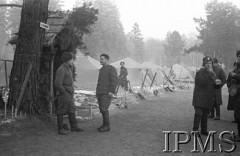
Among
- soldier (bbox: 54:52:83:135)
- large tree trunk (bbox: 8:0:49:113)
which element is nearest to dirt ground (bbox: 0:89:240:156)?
soldier (bbox: 54:52:83:135)

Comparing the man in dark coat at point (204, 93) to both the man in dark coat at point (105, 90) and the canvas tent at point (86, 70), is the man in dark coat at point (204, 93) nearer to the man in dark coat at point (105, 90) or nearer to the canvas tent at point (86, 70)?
the man in dark coat at point (105, 90)

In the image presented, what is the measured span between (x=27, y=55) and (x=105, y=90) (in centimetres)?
220

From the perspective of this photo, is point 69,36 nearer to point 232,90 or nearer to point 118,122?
point 118,122

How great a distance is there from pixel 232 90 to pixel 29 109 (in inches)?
192

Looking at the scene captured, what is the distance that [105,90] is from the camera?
20.8ft

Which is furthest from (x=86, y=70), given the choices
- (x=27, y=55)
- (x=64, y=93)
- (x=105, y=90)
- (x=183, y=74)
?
(x=183, y=74)

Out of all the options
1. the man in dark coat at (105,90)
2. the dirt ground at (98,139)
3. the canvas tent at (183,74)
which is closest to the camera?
the dirt ground at (98,139)

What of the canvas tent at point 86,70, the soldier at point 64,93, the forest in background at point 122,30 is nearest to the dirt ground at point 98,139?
the soldier at point 64,93

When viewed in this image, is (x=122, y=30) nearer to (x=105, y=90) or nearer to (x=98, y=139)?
(x=105, y=90)

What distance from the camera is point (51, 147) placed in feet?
15.6

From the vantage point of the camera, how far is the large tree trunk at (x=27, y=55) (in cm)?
650

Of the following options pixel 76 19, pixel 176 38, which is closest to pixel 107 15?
pixel 176 38

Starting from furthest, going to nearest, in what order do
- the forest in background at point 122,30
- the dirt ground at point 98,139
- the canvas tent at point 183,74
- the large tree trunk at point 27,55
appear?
the forest in background at point 122,30 → the canvas tent at point 183,74 → the large tree trunk at point 27,55 → the dirt ground at point 98,139

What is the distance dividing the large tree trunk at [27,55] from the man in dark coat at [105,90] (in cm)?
173
